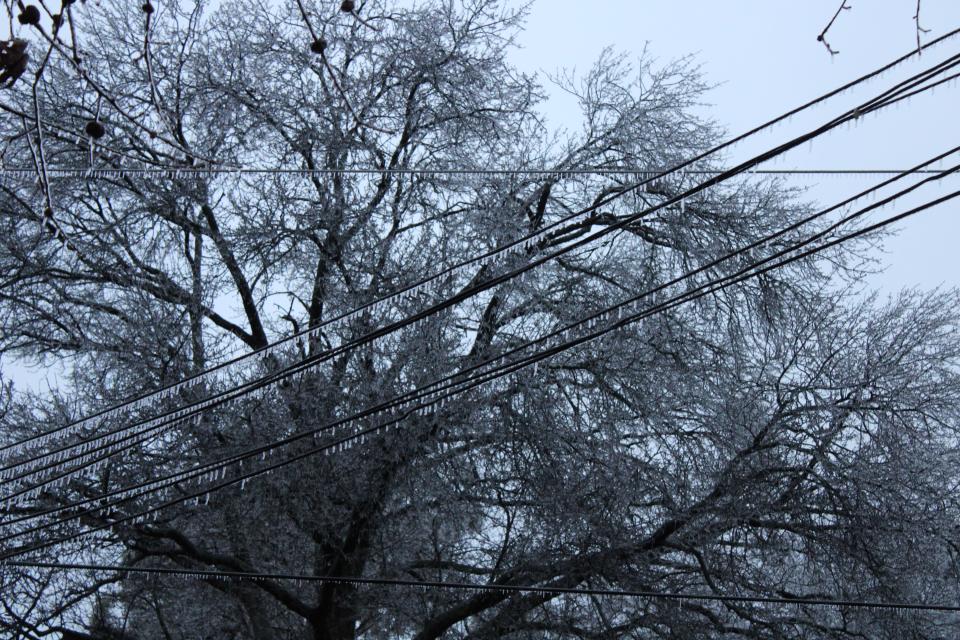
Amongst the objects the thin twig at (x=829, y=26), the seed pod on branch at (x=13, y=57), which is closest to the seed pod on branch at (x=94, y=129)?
the seed pod on branch at (x=13, y=57)

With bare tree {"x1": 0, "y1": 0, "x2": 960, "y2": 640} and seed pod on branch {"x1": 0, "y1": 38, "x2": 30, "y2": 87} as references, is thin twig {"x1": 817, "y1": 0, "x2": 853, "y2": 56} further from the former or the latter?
bare tree {"x1": 0, "y1": 0, "x2": 960, "y2": 640}

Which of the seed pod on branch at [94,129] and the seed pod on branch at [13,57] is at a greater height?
the seed pod on branch at [94,129]

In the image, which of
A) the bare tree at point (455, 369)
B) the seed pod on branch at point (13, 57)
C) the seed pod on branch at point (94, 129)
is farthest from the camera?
the bare tree at point (455, 369)

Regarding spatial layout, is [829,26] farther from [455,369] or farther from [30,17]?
[455,369]

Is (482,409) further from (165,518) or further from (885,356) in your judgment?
(885,356)

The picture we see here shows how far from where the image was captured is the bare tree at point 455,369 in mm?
8281

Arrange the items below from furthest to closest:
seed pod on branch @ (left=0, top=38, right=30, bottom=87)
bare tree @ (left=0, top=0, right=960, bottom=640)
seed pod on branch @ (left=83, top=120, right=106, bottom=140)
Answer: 1. bare tree @ (left=0, top=0, right=960, bottom=640)
2. seed pod on branch @ (left=83, top=120, right=106, bottom=140)
3. seed pod on branch @ (left=0, top=38, right=30, bottom=87)

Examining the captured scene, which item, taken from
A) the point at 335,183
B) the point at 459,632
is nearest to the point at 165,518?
the point at 459,632

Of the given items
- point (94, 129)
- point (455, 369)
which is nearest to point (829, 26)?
point (94, 129)

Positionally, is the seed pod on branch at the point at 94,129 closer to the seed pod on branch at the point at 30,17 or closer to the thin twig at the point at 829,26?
the seed pod on branch at the point at 30,17

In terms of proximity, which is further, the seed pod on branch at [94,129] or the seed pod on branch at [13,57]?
the seed pod on branch at [94,129]

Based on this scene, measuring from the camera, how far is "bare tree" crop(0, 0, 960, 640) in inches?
326

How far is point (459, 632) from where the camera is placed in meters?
9.15

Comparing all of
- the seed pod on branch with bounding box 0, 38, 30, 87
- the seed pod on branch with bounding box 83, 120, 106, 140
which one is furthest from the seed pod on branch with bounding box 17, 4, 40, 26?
the seed pod on branch with bounding box 83, 120, 106, 140
